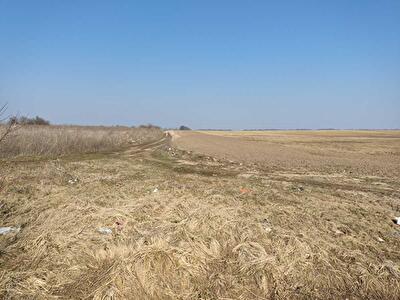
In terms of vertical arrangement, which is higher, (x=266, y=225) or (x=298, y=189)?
(x=266, y=225)

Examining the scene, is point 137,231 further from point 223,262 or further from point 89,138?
point 89,138

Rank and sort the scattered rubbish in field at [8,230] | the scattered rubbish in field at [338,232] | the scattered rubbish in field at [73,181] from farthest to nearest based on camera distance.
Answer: the scattered rubbish in field at [73,181]
the scattered rubbish in field at [338,232]
the scattered rubbish in field at [8,230]

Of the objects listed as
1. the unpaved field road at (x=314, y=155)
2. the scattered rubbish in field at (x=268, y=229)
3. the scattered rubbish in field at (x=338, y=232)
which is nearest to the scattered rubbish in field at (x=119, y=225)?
the scattered rubbish in field at (x=268, y=229)

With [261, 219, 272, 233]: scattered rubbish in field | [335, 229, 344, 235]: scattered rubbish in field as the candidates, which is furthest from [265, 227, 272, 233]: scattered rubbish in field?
[335, 229, 344, 235]: scattered rubbish in field

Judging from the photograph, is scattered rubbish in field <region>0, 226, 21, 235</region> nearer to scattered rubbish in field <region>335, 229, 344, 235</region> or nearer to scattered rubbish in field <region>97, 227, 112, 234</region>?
scattered rubbish in field <region>97, 227, 112, 234</region>

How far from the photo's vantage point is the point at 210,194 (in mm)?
9359

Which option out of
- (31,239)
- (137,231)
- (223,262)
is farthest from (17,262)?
(223,262)

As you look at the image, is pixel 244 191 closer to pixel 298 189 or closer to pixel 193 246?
pixel 298 189

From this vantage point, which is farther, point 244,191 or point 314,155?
point 314,155

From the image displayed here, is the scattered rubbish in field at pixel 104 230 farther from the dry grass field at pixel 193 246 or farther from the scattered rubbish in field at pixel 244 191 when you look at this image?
the scattered rubbish in field at pixel 244 191

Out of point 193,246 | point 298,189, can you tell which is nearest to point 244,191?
point 298,189

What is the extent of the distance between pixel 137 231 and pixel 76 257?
4.04 feet

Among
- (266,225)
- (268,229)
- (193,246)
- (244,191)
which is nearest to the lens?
(193,246)

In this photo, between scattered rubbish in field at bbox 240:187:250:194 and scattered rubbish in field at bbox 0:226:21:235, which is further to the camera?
scattered rubbish in field at bbox 240:187:250:194
